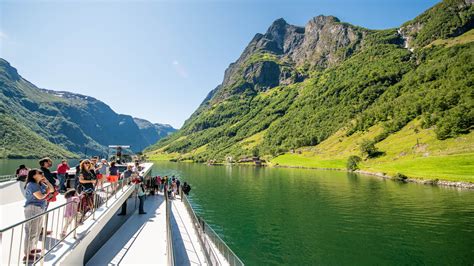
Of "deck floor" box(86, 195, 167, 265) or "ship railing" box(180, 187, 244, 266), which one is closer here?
"deck floor" box(86, 195, 167, 265)

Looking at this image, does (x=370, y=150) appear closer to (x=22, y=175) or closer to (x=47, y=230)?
(x=47, y=230)

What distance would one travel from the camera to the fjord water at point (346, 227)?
67.6 ft

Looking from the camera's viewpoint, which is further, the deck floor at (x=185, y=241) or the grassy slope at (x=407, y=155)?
the grassy slope at (x=407, y=155)

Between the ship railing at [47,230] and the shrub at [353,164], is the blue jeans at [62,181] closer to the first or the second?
the ship railing at [47,230]

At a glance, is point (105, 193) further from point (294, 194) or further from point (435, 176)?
point (435, 176)

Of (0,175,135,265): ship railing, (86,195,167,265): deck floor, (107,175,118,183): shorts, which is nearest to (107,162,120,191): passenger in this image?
(107,175,118,183): shorts

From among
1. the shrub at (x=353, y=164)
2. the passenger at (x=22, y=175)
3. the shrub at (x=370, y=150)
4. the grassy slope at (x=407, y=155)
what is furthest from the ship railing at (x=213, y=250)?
the shrub at (x=370, y=150)

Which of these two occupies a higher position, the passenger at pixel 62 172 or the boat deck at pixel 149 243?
the passenger at pixel 62 172

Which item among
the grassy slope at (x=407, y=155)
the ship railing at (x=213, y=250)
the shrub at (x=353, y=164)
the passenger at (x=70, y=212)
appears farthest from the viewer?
the shrub at (x=353, y=164)

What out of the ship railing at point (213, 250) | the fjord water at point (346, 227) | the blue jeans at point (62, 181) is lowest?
the fjord water at point (346, 227)

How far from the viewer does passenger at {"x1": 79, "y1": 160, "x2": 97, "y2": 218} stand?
452 inches

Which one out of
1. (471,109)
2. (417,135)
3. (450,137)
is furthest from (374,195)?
(471,109)

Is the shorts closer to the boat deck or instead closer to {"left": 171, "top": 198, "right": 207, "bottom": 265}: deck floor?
the boat deck

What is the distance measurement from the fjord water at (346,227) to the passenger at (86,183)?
12854 mm
